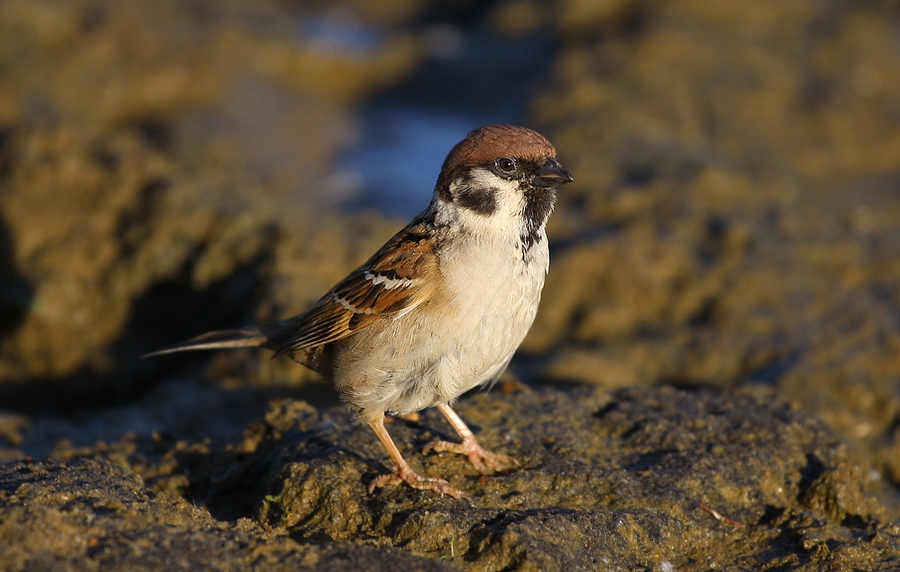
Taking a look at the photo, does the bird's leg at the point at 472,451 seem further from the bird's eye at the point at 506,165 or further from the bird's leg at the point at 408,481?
the bird's eye at the point at 506,165

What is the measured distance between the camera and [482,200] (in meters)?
4.62

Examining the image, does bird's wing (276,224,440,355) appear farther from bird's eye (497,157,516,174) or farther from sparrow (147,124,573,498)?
bird's eye (497,157,516,174)

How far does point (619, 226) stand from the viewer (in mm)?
8484

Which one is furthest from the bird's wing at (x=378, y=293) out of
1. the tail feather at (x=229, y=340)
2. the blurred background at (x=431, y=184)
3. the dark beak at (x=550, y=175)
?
the blurred background at (x=431, y=184)

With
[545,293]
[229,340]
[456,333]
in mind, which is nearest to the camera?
[456,333]

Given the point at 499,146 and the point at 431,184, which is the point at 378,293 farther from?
the point at 431,184

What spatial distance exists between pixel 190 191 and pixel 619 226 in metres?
4.00

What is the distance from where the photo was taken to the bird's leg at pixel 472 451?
186 inches

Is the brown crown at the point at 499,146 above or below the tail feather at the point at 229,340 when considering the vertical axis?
above

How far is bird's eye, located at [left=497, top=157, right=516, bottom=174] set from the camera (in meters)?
4.60

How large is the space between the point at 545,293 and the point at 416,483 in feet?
12.0

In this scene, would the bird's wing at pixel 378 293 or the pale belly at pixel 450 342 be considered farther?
the bird's wing at pixel 378 293

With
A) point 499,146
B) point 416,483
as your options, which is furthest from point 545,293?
point 416,483

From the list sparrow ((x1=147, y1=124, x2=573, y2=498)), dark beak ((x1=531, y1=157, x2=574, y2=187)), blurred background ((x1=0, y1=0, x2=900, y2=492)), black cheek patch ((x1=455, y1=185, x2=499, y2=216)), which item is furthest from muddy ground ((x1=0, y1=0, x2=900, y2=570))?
dark beak ((x1=531, y1=157, x2=574, y2=187))
